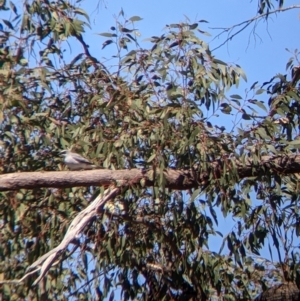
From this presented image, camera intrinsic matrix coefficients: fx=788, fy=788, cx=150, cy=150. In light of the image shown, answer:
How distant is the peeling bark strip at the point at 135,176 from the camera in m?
5.11

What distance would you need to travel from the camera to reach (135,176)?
523cm

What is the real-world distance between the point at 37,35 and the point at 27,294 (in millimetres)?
1931

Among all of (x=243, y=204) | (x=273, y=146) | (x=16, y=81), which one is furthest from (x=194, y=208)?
(x=16, y=81)

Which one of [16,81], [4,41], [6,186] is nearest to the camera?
[6,186]

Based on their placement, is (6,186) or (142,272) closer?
(6,186)

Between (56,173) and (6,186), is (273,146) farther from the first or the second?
(6,186)

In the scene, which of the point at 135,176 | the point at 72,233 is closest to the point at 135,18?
the point at 135,176

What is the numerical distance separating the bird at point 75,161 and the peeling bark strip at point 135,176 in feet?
0.69

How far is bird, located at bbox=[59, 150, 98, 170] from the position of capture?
5.41 metres

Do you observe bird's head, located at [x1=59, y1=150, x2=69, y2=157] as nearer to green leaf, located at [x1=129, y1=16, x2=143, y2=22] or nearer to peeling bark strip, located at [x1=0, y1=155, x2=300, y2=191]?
Answer: peeling bark strip, located at [x1=0, y1=155, x2=300, y2=191]

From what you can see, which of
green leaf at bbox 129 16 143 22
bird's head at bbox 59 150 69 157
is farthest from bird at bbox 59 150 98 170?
green leaf at bbox 129 16 143 22

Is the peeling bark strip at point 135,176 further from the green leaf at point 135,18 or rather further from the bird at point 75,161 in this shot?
the green leaf at point 135,18

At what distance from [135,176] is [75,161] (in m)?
0.52

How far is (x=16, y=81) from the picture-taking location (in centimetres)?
546
